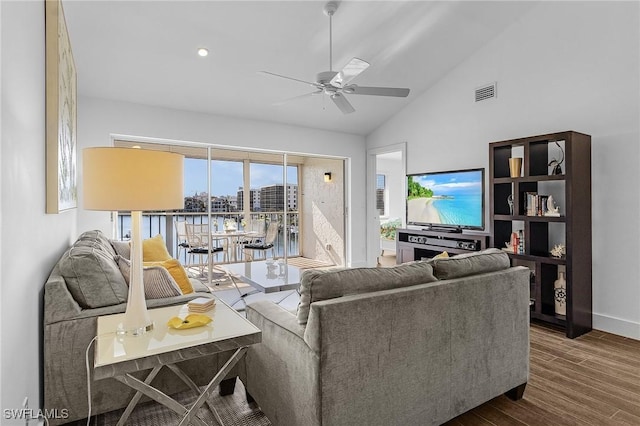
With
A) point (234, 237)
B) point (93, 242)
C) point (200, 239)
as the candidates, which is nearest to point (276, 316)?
point (93, 242)

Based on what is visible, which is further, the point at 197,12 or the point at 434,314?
the point at 197,12

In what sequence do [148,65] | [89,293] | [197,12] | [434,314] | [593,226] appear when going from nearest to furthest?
[434,314]
[89,293]
[197,12]
[593,226]
[148,65]

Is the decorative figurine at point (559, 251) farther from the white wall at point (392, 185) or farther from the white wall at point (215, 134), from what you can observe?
the white wall at point (392, 185)

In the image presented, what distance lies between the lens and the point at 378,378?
5.09ft

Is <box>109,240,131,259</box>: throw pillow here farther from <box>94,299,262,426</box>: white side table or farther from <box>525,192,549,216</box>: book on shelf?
<box>525,192,549,216</box>: book on shelf

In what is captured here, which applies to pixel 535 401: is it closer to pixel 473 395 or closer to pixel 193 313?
pixel 473 395

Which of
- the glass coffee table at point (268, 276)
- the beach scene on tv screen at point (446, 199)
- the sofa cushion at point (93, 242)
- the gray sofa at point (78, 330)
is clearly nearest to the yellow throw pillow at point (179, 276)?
the sofa cushion at point (93, 242)

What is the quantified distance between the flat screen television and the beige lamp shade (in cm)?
391

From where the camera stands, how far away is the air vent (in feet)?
14.4

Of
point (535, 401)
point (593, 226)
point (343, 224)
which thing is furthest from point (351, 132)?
point (535, 401)

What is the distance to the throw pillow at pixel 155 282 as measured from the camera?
2.11 metres

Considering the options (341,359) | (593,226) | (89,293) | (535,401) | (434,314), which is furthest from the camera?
(593,226)

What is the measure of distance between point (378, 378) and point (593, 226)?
10.5 ft

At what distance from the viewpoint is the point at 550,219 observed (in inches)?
134
